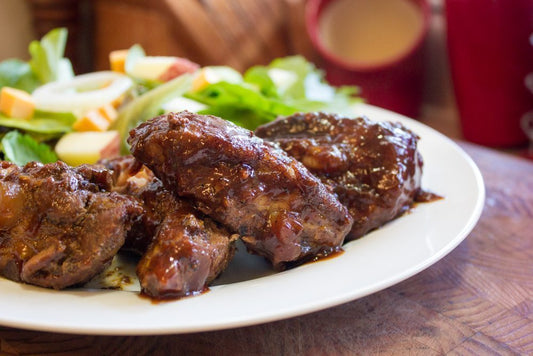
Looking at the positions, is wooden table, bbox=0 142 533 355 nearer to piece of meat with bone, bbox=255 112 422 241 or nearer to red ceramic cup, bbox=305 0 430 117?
piece of meat with bone, bbox=255 112 422 241

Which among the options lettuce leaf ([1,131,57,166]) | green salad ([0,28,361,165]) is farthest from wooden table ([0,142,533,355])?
green salad ([0,28,361,165])

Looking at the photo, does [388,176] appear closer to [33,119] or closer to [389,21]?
[33,119]

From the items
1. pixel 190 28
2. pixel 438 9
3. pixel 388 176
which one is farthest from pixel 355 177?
pixel 438 9

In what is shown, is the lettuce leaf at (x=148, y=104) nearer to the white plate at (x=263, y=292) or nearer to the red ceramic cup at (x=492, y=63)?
the white plate at (x=263, y=292)

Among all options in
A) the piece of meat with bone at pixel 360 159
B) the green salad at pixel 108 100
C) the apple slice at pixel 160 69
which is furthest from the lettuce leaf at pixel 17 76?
the piece of meat with bone at pixel 360 159

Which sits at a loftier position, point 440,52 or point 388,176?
point 388,176

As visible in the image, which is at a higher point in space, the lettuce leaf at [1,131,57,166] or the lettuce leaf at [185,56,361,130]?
the lettuce leaf at [1,131,57,166]
